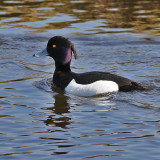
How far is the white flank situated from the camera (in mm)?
9984

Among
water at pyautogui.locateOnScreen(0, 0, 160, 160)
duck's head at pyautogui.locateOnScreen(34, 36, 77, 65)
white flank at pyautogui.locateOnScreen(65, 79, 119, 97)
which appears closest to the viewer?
water at pyautogui.locateOnScreen(0, 0, 160, 160)

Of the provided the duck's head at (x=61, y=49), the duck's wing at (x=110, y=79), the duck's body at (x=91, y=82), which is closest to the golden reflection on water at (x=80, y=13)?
the duck's head at (x=61, y=49)

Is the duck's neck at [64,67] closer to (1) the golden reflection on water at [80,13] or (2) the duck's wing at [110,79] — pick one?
(2) the duck's wing at [110,79]

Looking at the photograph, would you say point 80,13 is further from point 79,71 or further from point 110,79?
point 110,79

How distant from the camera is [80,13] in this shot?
17.7 m

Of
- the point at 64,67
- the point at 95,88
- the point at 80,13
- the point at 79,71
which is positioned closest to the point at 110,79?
the point at 95,88

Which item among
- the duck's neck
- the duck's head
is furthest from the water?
the duck's head

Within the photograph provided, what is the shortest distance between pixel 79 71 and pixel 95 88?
196 centimetres

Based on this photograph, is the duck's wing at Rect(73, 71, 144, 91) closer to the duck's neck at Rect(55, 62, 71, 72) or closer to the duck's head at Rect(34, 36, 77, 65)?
the duck's neck at Rect(55, 62, 71, 72)

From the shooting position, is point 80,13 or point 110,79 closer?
point 110,79

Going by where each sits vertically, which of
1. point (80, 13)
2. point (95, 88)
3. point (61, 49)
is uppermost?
point (80, 13)

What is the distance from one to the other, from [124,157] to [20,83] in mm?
4770

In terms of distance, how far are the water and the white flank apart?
159mm

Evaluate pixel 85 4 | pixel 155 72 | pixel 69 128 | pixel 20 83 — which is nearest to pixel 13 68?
pixel 20 83
